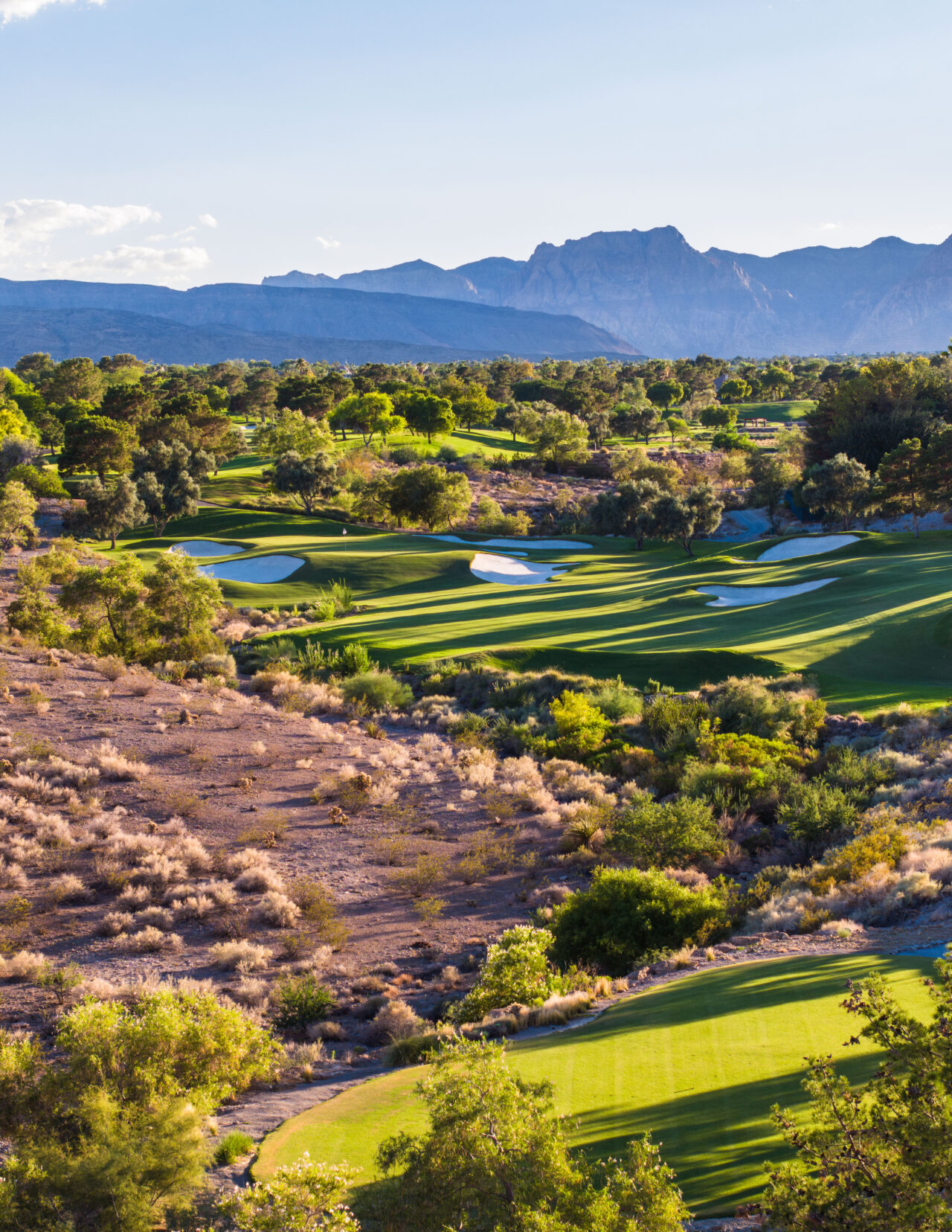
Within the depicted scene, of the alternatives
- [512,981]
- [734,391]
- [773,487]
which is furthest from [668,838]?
[734,391]

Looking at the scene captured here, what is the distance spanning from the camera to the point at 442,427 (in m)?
95.3

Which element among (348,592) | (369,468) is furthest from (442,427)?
(348,592)

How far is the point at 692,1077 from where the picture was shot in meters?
7.92

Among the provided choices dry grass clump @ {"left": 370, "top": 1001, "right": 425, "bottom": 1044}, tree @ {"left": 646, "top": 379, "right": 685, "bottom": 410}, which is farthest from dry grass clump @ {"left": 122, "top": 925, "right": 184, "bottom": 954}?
tree @ {"left": 646, "top": 379, "right": 685, "bottom": 410}

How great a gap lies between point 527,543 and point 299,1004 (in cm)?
4748

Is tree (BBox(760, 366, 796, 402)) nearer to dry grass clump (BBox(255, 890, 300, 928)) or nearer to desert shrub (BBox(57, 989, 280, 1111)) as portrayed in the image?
dry grass clump (BBox(255, 890, 300, 928))

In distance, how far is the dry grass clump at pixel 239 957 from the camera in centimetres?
1347

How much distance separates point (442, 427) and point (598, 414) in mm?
30107

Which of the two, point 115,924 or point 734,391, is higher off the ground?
point 734,391

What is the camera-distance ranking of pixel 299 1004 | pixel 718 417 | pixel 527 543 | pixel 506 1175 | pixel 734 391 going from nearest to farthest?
pixel 506 1175
pixel 299 1004
pixel 527 543
pixel 718 417
pixel 734 391

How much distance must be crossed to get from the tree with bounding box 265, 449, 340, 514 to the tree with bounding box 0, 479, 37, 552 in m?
20.8

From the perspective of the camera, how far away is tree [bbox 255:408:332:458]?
79.8 m

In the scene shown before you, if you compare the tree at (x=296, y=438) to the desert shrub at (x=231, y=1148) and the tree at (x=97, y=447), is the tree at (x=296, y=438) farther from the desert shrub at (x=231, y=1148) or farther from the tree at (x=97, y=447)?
the desert shrub at (x=231, y=1148)

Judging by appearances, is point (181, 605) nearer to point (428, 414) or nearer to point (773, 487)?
point (773, 487)
